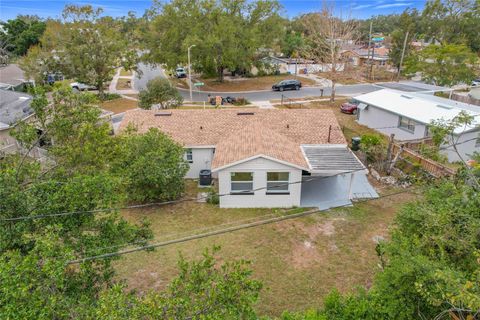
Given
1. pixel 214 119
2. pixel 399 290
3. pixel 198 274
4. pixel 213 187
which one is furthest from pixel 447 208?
pixel 214 119

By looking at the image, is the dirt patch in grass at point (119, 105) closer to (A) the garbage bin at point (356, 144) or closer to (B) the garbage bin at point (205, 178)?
(B) the garbage bin at point (205, 178)

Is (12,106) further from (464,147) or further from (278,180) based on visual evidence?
(464,147)

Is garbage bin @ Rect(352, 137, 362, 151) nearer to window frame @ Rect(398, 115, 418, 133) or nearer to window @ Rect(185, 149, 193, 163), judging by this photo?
window frame @ Rect(398, 115, 418, 133)

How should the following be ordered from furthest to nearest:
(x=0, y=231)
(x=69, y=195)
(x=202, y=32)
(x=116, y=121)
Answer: (x=202, y=32)
(x=116, y=121)
(x=69, y=195)
(x=0, y=231)

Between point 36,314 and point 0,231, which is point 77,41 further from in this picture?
point 36,314

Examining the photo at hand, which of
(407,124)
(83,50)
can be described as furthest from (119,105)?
(407,124)

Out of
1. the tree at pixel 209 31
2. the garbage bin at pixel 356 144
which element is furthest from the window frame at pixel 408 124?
the tree at pixel 209 31
